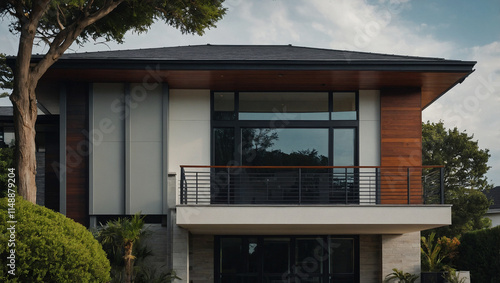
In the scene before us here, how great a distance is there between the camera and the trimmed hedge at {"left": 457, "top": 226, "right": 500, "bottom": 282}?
49.7ft

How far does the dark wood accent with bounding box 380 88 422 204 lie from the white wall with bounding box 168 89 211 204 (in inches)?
171

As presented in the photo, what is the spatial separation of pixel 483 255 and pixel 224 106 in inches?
315

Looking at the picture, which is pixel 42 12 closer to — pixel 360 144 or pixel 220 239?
pixel 220 239

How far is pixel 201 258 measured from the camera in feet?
47.4

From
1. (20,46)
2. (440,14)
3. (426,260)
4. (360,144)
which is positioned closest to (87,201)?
(20,46)


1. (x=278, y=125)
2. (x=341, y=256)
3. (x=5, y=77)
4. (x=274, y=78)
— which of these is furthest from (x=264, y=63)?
(x=5, y=77)

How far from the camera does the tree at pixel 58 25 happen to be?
423 inches

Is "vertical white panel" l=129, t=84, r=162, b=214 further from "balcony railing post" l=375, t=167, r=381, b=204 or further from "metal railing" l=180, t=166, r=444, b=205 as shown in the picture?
"balcony railing post" l=375, t=167, r=381, b=204

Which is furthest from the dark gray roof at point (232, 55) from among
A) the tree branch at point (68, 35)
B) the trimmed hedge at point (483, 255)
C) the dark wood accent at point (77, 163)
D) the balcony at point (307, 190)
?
the trimmed hedge at point (483, 255)

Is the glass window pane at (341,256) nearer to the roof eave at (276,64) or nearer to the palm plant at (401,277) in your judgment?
the palm plant at (401,277)

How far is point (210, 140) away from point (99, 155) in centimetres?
268

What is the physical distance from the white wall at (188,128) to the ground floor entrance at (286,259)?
7.25 ft

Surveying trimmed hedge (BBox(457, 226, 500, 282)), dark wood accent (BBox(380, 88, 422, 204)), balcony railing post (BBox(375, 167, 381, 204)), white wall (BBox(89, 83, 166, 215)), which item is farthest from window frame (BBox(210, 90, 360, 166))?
trimmed hedge (BBox(457, 226, 500, 282))

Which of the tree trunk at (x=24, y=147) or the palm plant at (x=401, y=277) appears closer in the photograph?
the tree trunk at (x=24, y=147)
